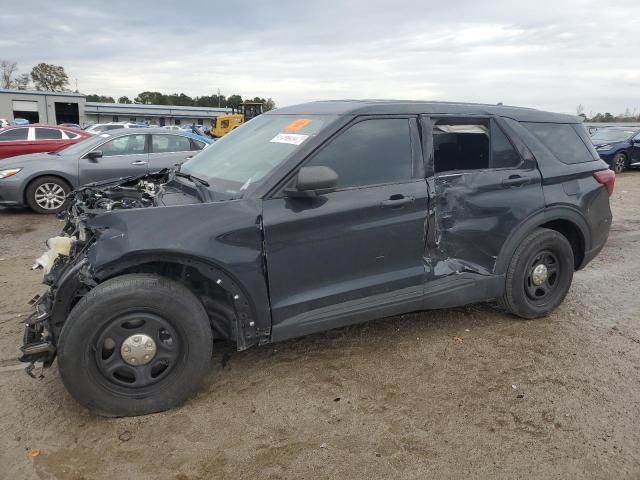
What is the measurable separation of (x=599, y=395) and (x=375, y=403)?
1450 millimetres

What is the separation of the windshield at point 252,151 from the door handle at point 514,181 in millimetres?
1528

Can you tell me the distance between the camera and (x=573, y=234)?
4.47 m

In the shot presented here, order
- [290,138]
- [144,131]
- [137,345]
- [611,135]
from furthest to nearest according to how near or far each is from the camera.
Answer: [611,135]
[144,131]
[290,138]
[137,345]

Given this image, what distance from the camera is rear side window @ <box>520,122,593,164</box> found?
421 cm

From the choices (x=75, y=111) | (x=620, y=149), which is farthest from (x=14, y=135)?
(x=75, y=111)

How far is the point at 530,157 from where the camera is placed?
4082mm

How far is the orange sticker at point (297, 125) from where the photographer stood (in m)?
3.51

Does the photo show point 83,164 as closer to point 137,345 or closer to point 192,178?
point 192,178

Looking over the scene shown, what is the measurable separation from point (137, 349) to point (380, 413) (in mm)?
1453

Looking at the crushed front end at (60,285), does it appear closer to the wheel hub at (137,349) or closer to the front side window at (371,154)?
the wheel hub at (137,349)

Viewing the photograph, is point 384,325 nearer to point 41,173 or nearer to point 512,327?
point 512,327

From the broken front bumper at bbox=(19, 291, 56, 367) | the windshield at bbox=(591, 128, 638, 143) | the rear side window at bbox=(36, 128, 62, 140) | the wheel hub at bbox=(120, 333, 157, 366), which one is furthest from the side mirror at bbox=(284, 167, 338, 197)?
the windshield at bbox=(591, 128, 638, 143)

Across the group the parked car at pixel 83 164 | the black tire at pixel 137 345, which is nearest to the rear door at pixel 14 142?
the parked car at pixel 83 164

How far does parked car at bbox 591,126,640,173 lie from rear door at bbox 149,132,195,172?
12856 millimetres
